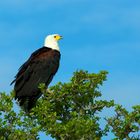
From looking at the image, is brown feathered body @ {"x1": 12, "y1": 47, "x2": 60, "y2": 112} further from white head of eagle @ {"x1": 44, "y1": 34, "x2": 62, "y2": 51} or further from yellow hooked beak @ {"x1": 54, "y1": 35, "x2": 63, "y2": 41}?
yellow hooked beak @ {"x1": 54, "y1": 35, "x2": 63, "y2": 41}

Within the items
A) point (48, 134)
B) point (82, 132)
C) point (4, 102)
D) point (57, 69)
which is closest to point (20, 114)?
point (4, 102)

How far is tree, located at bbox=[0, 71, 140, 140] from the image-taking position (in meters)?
11.9

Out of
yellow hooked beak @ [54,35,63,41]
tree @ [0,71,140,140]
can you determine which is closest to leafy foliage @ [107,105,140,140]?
tree @ [0,71,140,140]

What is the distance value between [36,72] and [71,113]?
4.51 meters

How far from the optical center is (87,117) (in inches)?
481

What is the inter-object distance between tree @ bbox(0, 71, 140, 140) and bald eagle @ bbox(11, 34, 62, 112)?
107 cm

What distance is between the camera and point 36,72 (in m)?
16.3

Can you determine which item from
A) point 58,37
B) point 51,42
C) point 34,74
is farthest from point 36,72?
point 58,37

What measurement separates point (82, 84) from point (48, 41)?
18.4 feet

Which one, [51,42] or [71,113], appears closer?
[71,113]

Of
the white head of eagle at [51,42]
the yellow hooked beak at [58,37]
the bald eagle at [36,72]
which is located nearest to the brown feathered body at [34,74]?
the bald eagle at [36,72]

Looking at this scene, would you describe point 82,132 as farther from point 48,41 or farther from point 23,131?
point 48,41

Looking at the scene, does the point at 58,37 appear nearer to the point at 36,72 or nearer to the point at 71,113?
the point at 36,72

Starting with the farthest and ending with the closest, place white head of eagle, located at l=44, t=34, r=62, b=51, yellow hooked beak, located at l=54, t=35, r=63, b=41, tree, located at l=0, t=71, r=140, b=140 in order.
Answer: yellow hooked beak, located at l=54, t=35, r=63, b=41
white head of eagle, located at l=44, t=34, r=62, b=51
tree, located at l=0, t=71, r=140, b=140
